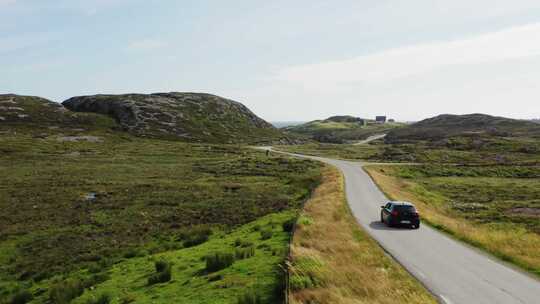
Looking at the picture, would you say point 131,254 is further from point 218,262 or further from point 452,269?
point 452,269

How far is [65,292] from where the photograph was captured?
20.3 metres

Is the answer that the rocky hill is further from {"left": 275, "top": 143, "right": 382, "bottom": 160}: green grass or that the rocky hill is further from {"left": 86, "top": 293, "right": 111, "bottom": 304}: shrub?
{"left": 86, "top": 293, "right": 111, "bottom": 304}: shrub

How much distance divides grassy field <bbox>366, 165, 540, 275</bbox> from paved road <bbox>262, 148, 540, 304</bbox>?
1.43 meters

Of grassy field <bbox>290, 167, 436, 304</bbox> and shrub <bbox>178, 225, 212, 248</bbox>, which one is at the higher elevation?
grassy field <bbox>290, 167, 436, 304</bbox>

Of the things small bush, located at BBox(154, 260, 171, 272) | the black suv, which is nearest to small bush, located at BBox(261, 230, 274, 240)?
small bush, located at BBox(154, 260, 171, 272)

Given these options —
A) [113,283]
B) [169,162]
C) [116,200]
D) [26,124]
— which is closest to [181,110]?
[26,124]

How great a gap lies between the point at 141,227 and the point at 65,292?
15.2 meters

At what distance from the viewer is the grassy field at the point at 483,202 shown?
2403cm

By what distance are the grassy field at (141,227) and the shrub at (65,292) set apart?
0.18ft

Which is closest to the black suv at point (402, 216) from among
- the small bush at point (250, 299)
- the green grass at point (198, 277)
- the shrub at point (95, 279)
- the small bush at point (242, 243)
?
the green grass at point (198, 277)

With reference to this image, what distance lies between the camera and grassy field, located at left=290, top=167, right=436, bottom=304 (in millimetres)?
13336

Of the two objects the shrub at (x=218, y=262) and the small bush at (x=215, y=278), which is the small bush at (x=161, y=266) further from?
the small bush at (x=215, y=278)

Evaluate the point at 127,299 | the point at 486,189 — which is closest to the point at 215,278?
the point at 127,299

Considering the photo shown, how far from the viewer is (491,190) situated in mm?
60219
